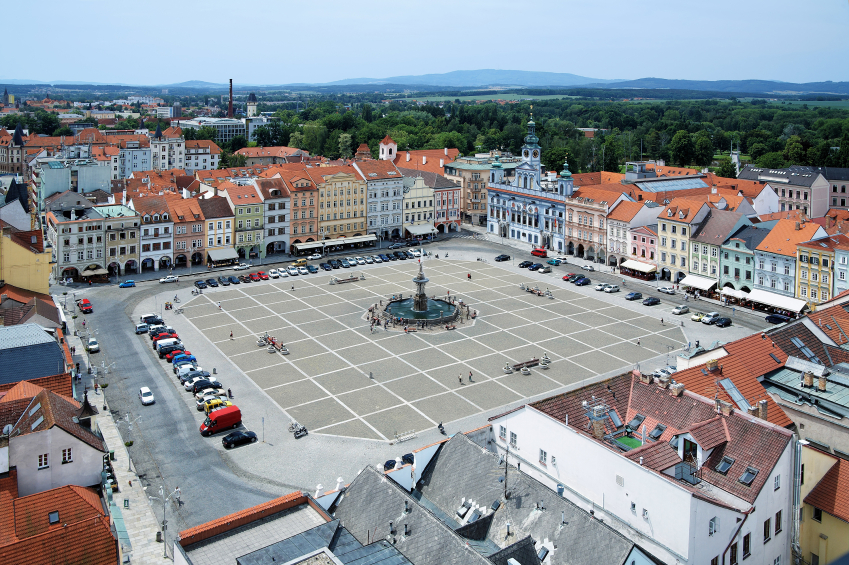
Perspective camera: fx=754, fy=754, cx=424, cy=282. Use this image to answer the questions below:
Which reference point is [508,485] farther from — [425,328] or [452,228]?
[452,228]

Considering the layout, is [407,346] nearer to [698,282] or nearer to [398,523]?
[698,282]

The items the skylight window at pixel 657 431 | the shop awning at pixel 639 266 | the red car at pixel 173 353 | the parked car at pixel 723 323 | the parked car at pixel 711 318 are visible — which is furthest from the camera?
the shop awning at pixel 639 266

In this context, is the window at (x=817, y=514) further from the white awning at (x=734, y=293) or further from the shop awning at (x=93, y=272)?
the shop awning at (x=93, y=272)

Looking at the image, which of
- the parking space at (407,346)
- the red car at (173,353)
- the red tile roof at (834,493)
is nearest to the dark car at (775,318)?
the parking space at (407,346)

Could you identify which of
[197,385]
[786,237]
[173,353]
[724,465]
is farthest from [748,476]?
[786,237]

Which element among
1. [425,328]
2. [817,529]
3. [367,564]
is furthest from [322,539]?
[425,328]

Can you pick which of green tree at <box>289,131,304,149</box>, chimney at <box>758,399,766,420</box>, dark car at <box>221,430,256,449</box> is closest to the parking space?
dark car at <box>221,430,256,449</box>
